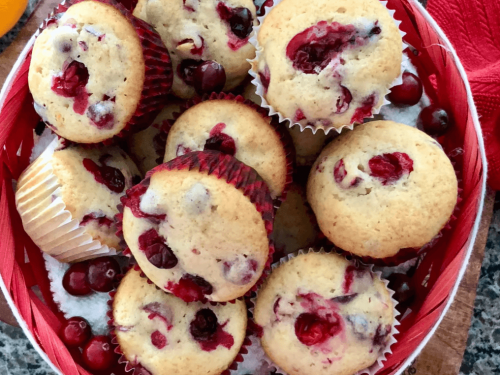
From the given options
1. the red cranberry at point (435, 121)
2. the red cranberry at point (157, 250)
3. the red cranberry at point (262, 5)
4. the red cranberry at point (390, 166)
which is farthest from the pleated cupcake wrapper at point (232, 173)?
the red cranberry at point (435, 121)

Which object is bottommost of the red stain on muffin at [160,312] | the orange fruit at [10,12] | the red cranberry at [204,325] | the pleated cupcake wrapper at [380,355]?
the pleated cupcake wrapper at [380,355]

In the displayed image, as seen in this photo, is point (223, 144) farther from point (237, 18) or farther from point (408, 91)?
point (408, 91)

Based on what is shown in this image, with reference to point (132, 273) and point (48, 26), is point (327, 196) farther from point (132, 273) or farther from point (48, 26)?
point (48, 26)

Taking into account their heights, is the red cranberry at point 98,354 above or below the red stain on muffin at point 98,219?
below

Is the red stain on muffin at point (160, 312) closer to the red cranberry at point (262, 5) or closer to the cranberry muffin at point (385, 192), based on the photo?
the cranberry muffin at point (385, 192)

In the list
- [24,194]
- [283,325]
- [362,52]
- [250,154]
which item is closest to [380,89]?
[362,52]

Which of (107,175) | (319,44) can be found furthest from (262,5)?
(107,175)

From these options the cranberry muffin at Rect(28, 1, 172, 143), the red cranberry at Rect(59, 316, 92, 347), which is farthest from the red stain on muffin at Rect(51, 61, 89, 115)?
the red cranberry at Rect(59, 316, 92, 347)
